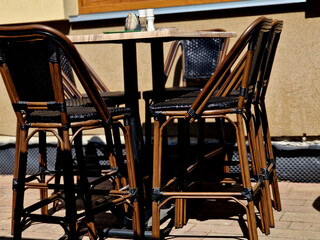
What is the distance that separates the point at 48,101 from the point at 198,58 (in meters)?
2.15

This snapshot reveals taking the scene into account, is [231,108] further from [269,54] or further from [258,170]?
[269,54]

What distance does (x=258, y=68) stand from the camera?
3.55 m

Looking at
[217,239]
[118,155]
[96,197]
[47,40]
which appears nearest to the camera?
[47,40]

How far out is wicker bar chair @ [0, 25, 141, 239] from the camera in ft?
10.0

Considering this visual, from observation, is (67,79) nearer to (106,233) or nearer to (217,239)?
(106,233)

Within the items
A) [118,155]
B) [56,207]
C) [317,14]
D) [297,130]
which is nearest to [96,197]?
[56,207]

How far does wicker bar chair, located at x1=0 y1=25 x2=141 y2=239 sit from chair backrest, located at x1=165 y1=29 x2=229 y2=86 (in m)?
1.71

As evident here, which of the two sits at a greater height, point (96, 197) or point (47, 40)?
point (47, 40)

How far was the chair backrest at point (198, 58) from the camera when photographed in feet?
16.4

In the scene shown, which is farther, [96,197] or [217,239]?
[96,197]

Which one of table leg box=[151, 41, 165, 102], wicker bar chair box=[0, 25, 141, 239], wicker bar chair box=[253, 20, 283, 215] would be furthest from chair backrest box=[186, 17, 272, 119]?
table leg box=[151, 41, 165, 102]

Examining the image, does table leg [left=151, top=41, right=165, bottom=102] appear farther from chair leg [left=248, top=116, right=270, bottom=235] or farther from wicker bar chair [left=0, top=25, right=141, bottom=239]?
chair leg [left=248, top=116, right=270, bottom=235]

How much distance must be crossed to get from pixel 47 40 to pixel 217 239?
5.01 ft

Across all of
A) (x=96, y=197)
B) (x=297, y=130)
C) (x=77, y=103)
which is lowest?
(x=96, y=197)
